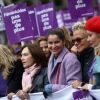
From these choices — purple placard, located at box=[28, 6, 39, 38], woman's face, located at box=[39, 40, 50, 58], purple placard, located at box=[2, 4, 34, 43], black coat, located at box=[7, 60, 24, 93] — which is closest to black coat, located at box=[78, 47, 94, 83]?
black coat, located at box=[7, 60, 24, 93]

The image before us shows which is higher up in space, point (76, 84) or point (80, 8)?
point (80, 8)

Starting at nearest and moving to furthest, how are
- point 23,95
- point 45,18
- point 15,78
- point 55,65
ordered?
point 23,95 → point 55,65 → point 15,78 → point 45,18

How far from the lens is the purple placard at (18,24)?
483 inches

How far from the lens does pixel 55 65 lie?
8.65 m

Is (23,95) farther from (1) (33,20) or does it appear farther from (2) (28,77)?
(1) (33,20)

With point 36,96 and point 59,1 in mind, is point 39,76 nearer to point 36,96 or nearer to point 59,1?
point 36,96

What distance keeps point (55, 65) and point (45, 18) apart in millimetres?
4206

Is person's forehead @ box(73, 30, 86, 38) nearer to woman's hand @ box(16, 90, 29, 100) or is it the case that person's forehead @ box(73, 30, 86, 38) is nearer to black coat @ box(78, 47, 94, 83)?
black coat @ box(78, 47, 94, 83)

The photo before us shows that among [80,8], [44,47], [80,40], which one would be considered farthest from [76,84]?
[80,8]

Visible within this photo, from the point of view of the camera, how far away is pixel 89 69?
8.27 m

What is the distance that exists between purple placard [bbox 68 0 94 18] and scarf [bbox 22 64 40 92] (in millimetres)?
3999

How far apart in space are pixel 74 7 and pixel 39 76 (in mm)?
4419

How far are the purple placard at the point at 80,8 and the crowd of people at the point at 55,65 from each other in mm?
3504

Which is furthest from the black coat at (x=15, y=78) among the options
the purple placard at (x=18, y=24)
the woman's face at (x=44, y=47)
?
the purple placard at (x=18, y=24)
